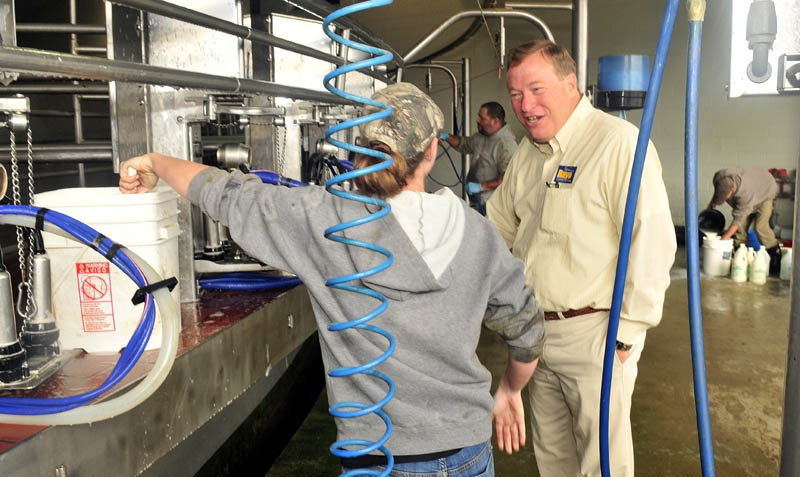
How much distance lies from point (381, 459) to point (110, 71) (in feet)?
2.73

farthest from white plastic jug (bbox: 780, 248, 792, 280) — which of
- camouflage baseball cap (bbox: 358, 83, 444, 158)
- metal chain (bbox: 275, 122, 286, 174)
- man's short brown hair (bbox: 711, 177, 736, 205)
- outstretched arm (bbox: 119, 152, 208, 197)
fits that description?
outstretched arm (bbox: 119, 152, 208, 197)

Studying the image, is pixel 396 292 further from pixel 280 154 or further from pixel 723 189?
pixel 723 189

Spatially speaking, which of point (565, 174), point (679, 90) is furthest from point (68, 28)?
point (679, 90)

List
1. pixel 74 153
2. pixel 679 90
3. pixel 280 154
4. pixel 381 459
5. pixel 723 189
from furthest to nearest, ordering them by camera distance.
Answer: pixel 679 90
pixel 723 189
pixel 280 154
pixel 74 153
pixel 381 459

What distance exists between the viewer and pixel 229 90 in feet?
5.14

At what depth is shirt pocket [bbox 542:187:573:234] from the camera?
1.92m

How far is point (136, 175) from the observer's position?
1326 millimetres

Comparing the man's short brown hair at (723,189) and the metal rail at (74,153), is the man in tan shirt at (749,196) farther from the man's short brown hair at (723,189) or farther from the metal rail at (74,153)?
the metal rail at (74,153)

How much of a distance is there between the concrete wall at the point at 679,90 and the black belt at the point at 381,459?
5652mm

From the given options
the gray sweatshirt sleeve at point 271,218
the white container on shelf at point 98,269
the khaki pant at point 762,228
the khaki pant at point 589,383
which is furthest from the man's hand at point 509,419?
the khaki pant at point 762,228

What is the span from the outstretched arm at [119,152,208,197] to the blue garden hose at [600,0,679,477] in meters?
0.83

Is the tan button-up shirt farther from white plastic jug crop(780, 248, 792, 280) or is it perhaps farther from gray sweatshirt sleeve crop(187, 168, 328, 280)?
white plastic jug crop(780, 248, 792, 280)

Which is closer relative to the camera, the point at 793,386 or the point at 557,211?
the point at 793,386

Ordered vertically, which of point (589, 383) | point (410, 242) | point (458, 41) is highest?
point (458, 41)
